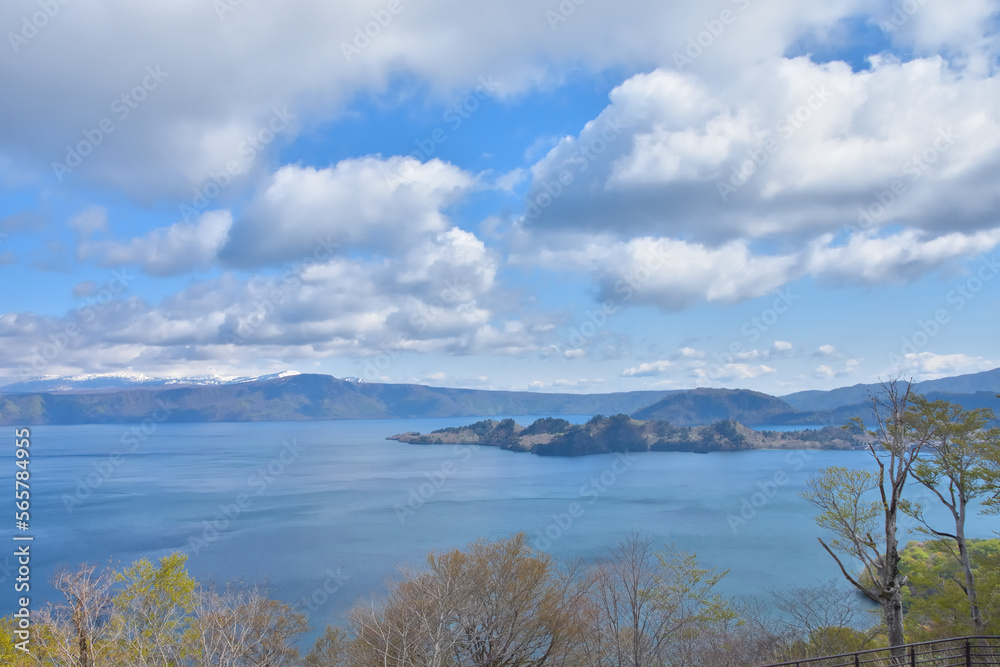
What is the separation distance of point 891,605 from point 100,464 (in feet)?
455

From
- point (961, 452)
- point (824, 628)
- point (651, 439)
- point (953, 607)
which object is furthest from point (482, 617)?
point (651, 439)

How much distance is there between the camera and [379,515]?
67375 mm

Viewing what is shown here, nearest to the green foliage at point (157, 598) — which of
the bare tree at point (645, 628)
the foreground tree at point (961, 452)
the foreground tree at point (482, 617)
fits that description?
the foreground tree at point (482, 617)

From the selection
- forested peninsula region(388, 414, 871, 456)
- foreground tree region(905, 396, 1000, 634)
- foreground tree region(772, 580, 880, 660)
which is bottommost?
forested peninsula region(388, 414, 871, 456)

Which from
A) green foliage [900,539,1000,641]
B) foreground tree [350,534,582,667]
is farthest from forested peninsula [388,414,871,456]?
foreground tree [350,534,582,667]

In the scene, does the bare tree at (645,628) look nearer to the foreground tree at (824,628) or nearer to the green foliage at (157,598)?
the foreground tree at (824,628)

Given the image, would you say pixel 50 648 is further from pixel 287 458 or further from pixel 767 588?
pixel 287 458

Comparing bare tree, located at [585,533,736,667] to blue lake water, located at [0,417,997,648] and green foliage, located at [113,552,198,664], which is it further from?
blue lake water, located at [0,417,997,648]

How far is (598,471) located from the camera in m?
116

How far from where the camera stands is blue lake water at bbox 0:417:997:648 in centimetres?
4462

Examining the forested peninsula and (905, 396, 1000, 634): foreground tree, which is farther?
the forested peninsula

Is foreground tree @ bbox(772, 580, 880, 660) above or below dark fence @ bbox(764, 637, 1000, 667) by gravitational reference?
below

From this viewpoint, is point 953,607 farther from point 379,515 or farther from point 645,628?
point 379,515

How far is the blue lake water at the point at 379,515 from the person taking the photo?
146ft
